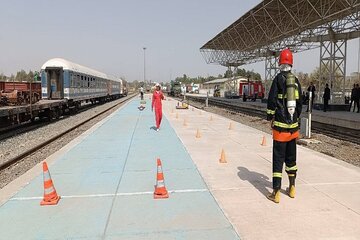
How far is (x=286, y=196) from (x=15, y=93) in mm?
15566

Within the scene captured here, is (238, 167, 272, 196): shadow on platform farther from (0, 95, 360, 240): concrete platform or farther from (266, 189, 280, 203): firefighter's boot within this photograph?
(266, 189, 280, 203): firefighter's boot

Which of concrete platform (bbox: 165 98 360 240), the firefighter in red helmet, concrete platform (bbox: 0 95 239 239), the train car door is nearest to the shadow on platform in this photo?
concrete platform (bbox: 165 98 360 240)

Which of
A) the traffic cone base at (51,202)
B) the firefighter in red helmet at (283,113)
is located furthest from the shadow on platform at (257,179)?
the traffic cone base at (51,202)

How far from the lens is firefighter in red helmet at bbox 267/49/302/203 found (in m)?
5.09

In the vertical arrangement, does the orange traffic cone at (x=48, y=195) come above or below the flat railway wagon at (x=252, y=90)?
below

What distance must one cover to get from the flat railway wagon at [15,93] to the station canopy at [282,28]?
19.4 metres

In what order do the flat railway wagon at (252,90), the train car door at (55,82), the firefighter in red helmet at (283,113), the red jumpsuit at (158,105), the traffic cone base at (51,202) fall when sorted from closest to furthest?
the traffic cone base at (51,202)
the firefighter in red helmet at (283,113)
the red jumpsuit at (158,105)
the train car door at (55,82)
the flat railway wagon at (252,90)

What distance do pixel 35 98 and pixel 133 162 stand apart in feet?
45.5

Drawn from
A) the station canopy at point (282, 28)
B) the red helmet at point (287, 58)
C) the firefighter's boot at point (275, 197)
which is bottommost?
the firefighter's boot at point (275, 197)

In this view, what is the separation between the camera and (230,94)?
186ft

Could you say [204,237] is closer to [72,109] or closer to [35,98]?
[35,98]

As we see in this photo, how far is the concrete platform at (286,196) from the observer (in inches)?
160

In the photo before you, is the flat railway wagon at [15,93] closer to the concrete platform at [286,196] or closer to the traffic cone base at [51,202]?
the concrete platform at [286,196]

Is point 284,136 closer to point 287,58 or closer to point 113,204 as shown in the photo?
point 287,58
